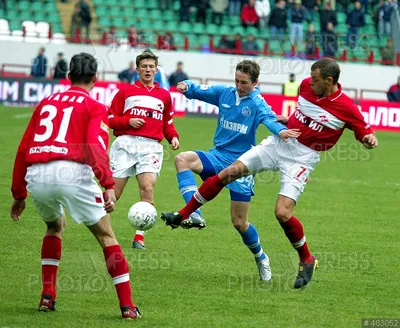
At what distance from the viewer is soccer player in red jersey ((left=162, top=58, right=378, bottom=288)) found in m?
8.04

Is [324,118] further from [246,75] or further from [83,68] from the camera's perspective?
[83,68]

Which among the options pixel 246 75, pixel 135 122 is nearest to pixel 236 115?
pixel 246 75

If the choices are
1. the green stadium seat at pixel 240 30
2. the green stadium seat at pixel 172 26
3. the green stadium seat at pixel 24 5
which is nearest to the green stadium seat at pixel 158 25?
the green stadium seat at pixel 172 26

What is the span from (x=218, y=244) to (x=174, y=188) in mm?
4713

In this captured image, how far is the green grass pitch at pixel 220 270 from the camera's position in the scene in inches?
273

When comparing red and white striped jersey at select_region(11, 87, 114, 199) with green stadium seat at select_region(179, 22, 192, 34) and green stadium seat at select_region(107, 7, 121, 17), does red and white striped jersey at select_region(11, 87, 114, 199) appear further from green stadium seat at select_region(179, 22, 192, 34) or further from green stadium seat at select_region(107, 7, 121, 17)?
green stadium seat at select_region(107, 7, 121, 17)

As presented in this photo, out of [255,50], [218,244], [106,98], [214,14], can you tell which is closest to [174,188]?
[218,244]

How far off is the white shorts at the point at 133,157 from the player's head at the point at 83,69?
125 inches

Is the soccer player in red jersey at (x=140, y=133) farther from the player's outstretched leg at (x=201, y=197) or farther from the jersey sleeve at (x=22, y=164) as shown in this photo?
the jersey sleeve at (x=22, y=164)

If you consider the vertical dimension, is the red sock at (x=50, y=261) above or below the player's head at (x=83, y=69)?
below

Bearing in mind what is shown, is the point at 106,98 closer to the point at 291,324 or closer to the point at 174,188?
the point at 174,188

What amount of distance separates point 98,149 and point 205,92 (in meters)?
3.11

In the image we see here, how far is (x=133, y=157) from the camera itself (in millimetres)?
9727

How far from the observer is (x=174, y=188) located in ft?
48.6
